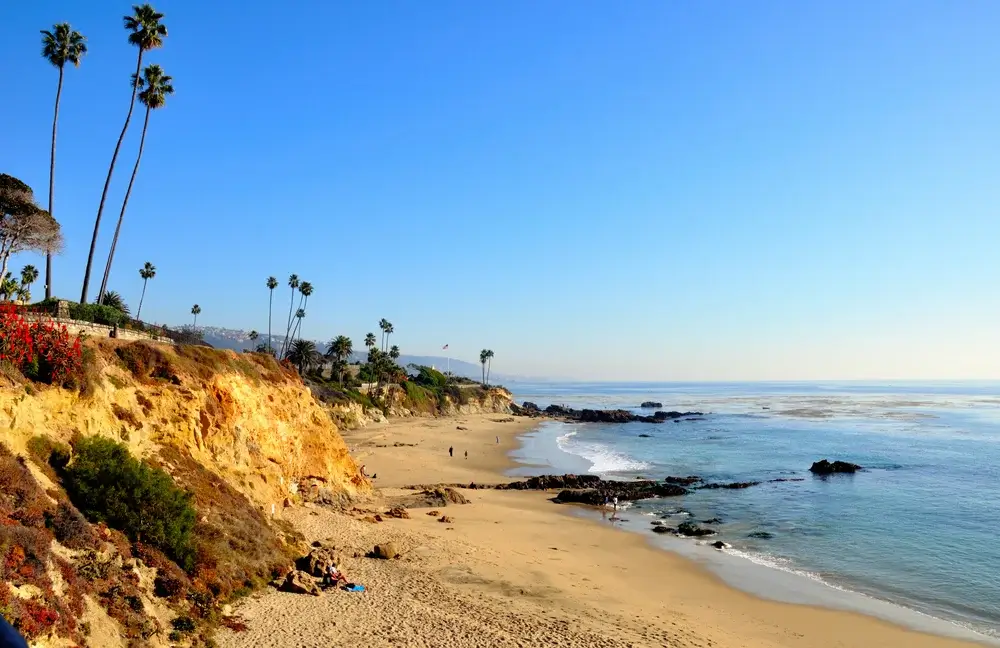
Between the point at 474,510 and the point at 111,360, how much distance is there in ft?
60.9

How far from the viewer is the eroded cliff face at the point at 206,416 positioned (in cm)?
1532

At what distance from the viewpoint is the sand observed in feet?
46.8

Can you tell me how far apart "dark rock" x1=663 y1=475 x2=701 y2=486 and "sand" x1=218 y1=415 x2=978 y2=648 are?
14.6 m

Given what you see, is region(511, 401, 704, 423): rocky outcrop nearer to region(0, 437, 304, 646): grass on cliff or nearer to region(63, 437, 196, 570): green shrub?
region(0, 437, 304, 646): grass on cliff

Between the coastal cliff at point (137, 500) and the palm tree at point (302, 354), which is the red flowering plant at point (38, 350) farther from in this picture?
the palm tree at point (302, 354)

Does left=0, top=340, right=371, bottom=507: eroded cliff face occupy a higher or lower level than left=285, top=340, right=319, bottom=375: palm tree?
lower

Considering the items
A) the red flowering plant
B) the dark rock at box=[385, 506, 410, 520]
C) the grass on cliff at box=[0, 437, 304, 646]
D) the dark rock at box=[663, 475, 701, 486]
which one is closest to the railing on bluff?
the red flowering plant

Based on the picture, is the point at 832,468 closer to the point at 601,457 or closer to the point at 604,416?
the point at 601,457

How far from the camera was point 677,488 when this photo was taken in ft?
131

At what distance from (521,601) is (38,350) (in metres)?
14.9

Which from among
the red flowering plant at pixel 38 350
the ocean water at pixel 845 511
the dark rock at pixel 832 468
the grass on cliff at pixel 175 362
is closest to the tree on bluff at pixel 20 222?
the grass on cliff at pixel 175 362

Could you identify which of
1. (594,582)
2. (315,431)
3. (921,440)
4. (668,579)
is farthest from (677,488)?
(921,440)

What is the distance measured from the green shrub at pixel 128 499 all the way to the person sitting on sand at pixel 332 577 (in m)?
3.90

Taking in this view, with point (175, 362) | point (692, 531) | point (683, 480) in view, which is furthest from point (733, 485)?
point (175, 362)
